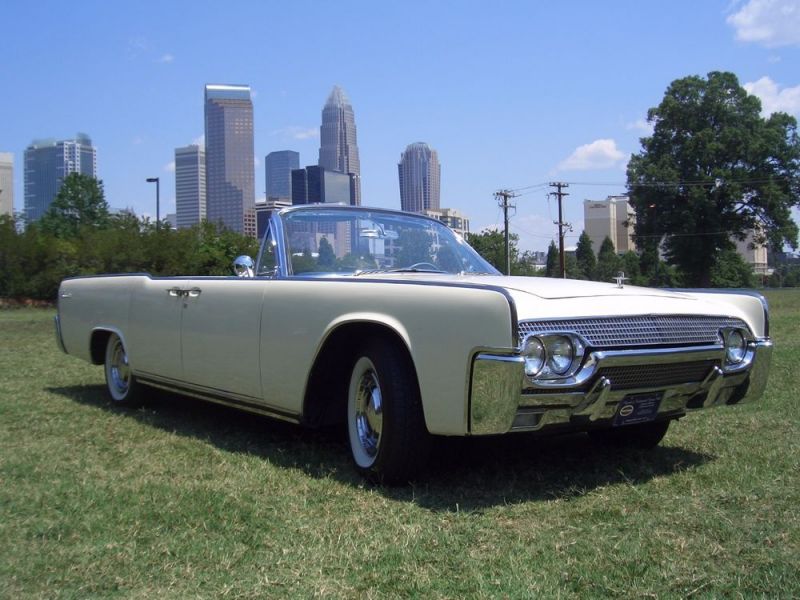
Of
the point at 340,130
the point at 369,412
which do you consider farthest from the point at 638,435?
the point at 340,130

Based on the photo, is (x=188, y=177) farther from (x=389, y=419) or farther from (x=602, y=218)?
(x=389, y=419)

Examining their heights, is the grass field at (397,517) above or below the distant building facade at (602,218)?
below

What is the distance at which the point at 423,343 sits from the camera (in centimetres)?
353

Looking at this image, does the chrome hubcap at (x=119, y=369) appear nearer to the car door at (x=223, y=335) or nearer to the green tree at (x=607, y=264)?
the car door at (x=223, y=335)

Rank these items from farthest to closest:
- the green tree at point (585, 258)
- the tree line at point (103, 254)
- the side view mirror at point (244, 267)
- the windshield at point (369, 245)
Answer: the green tree at point (585, 258) < the tree line at point (103, 254) < the side view mirror at point (244, 267) < the windshield at point (369, 245)

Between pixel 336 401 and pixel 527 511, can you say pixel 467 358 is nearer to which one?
pixel 527 511

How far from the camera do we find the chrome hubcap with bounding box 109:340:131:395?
21.3 ft

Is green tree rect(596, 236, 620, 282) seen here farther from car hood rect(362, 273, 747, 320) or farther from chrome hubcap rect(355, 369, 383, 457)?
chrome hubcap rect(355, 369, 383, 457)

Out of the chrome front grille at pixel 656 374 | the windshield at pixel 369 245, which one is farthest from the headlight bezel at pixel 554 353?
the windshield at pixel 369 245

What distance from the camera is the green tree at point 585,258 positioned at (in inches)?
3599

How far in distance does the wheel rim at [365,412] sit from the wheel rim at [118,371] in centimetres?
301

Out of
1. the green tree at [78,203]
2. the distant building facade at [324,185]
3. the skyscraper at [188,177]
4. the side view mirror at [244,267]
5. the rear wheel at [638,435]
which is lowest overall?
the rear wheel at [638,435]

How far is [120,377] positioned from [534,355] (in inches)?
171

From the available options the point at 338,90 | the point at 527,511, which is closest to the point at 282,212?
the point at 527,511
